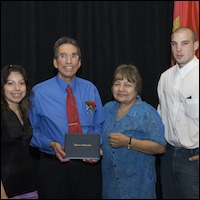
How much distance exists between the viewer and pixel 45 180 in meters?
2.54

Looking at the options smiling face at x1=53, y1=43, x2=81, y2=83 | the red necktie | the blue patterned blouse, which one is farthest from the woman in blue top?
smiling face at x1=53, y1=43, x2=81, y2=83

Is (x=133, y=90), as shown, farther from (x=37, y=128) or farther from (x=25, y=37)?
(x=25, y=37)

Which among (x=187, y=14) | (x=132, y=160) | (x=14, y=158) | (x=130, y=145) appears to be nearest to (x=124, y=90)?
(x=130, y=145)

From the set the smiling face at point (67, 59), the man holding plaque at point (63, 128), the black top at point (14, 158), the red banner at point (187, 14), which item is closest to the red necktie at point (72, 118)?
the man holding plaque at point (63, 128)

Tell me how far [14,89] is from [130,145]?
919mm

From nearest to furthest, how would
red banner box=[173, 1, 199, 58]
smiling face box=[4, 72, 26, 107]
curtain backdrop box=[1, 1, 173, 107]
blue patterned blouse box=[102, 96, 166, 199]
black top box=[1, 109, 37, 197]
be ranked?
black top box=[1, 109, 37, 197]
smiling face box=[4, 72, 26, 107]
blue patterned blouse box=[102, 96, 166, 199]
red banner box=[173, 1, 199, 58]
curtain backdrop box=[1, 1, 173, 107]

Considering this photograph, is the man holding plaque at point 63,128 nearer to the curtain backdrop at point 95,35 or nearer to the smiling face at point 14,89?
the smiling face at point 14,89

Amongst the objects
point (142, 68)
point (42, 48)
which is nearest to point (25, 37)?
point (42, 48)

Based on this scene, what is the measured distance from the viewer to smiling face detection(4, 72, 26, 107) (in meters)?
2.50

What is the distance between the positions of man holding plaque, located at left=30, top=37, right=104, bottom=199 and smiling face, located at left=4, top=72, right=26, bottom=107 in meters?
0.13

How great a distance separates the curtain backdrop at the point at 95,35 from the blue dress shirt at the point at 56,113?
844 millimetres

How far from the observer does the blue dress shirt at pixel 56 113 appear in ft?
8.40

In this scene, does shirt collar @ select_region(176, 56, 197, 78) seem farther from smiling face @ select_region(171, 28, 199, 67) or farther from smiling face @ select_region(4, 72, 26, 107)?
smiling face @ select_region(4, 72, 26, 107)

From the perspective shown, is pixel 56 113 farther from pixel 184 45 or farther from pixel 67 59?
pixel 184 45
